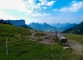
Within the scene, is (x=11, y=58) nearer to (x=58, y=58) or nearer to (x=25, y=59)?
(x=25, y=59)

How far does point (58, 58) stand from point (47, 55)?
2222 millimetres

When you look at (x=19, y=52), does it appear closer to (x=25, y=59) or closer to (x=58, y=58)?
(x=25, y=59)

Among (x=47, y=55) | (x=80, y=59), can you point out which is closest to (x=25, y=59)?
(x=47, y=55)

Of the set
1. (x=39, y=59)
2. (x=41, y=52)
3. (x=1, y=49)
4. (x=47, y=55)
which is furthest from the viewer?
(x=1, y=49)

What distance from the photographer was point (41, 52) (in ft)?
92.8

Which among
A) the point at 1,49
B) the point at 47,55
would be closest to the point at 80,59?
the point at 47,55

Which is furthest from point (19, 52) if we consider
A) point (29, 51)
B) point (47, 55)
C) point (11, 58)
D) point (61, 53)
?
point (61, 53)

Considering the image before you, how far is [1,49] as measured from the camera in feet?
99.7

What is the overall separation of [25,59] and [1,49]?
7778 mm

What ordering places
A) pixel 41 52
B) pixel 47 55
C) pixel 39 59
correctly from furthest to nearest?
pixel 41 52 < pixel 47 55 < pixel 39 59

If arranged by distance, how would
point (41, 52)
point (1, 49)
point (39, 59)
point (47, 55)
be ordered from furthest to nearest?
point (1, 49) → point (41, 52) → point (47, 55) → point (39, 59)

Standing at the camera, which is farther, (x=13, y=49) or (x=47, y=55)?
(x=13, y=49)

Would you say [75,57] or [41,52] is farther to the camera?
[41,52]

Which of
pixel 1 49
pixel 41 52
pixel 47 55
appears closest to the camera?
pixel 47 55
